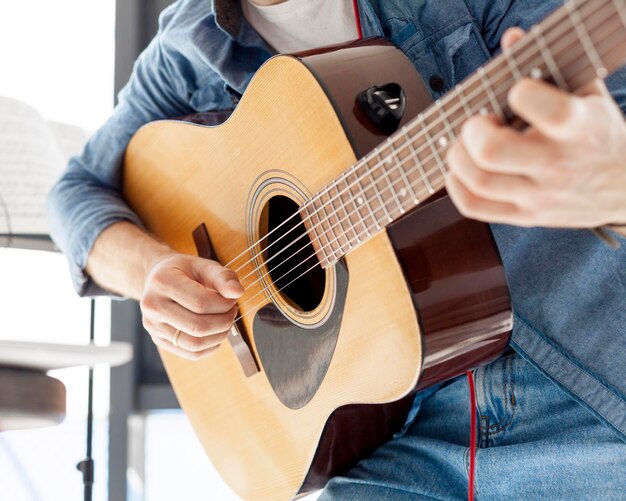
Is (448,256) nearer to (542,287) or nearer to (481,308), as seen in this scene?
(481,308)

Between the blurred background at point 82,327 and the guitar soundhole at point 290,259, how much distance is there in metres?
0.99

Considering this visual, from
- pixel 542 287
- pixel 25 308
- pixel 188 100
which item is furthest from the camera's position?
pixel 25 308

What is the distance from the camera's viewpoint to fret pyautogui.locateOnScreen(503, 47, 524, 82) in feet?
1.76

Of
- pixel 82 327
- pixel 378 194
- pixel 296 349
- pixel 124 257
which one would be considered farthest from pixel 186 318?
pixel 82 327

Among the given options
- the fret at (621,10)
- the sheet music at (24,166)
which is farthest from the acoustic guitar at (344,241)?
the sheet music at (24,166)

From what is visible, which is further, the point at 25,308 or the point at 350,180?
the point at 25,308

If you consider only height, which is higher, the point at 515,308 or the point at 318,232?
the point at 318,232

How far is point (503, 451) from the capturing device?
0.93 m

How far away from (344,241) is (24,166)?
1.08 metres

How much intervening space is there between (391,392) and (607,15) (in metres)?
0.47

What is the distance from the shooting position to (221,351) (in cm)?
109

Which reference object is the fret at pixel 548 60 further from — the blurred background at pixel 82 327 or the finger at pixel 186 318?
the blurred background at pixel 82 327

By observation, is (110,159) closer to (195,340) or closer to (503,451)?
(195,340)

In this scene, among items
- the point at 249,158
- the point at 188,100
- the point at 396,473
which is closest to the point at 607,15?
the point at 249,158
